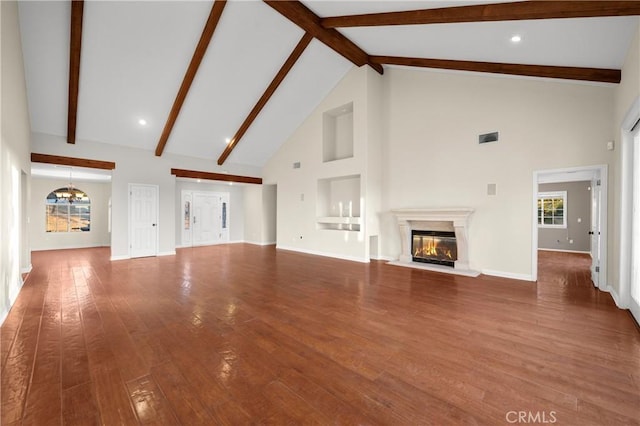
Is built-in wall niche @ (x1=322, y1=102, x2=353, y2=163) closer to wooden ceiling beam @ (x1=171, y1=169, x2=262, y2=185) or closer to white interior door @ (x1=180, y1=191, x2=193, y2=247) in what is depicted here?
wooden ceiling beam @ (x1=171, y1=169, x2=262, y2=185)

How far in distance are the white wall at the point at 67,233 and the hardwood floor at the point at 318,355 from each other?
608cm

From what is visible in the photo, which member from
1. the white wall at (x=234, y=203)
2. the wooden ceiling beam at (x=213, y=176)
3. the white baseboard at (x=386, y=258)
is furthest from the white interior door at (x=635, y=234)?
the white wall at (x=234, y=203)

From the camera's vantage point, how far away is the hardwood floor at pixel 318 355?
173 cm

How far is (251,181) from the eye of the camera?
967 cm

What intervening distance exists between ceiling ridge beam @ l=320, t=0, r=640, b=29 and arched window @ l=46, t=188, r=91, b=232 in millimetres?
10220

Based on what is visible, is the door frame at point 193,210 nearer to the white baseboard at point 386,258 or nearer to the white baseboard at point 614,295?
the white baseboard at point 386,258

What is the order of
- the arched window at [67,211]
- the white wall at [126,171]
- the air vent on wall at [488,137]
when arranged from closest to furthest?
the air vent on wall at [488,137], the white wall at [126,171], the arched window at [67,211]

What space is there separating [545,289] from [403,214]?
2.85 metres

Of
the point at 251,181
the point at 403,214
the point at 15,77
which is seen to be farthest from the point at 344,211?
the point at 15,77

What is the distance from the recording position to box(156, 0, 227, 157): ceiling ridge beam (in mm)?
4621

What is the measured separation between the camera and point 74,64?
479cm

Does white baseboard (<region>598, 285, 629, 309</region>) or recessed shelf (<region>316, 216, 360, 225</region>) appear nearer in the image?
white baseboard (<region>598, 285, 629, 309</region>)

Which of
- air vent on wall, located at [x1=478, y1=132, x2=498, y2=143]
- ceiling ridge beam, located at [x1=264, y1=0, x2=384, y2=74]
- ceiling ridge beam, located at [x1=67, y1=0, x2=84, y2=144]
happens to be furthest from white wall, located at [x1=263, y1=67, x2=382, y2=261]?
ceiling ridge beam, located at [x1=67, y1=0, x2=84, y2=144]

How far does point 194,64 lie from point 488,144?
19.7 ft
